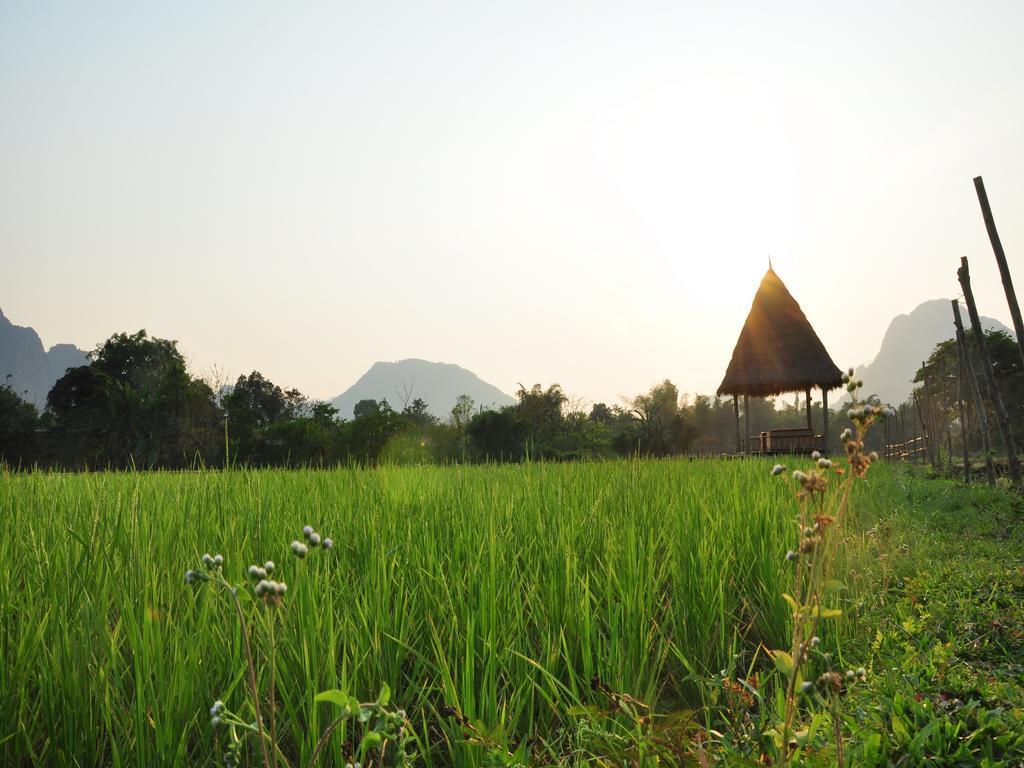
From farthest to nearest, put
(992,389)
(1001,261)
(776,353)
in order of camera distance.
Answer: (776,353), (992,389), (1001,261)

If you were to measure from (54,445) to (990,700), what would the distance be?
3021 centimetres

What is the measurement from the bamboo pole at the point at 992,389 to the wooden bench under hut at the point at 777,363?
7.97 m

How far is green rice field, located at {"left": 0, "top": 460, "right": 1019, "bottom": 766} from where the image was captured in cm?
184

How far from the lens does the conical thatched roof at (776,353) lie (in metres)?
19.4

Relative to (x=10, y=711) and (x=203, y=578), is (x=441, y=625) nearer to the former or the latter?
(x=10, y=711)

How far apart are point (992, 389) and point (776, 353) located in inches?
411

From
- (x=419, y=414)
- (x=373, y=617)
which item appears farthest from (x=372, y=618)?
(x=419, y=414)

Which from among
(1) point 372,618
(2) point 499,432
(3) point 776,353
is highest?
(3) point 776,353

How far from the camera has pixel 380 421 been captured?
19.6 m

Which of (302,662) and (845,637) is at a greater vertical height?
(302,662)

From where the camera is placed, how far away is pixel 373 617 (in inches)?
90.7

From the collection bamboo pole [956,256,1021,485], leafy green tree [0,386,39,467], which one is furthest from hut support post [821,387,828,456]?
leafy green tree [0,386,39,467]

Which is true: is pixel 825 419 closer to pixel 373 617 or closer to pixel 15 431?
pixel 373 617

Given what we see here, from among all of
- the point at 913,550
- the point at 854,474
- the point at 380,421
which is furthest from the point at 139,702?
the point at 380,421
